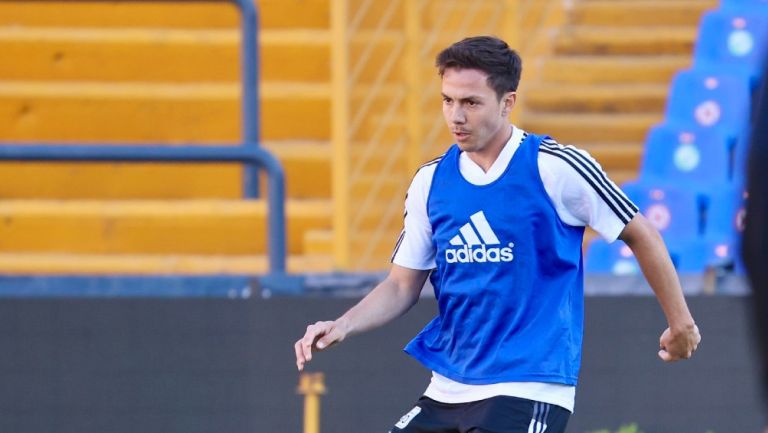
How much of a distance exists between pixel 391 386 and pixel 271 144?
3103 mm

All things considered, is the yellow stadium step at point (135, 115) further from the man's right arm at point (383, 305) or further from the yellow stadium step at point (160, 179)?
the man's right arm at point (383, 305)

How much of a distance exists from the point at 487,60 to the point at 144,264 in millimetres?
4586

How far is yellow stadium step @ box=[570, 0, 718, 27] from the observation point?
11.1 meters

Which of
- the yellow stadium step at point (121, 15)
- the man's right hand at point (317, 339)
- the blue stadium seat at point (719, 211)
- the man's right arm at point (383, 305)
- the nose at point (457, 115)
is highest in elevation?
the yellow stadium step at point (121, 15)

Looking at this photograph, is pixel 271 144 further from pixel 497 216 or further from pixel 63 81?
pixel 497 216

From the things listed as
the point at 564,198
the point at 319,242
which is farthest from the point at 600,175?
the point at 319,242

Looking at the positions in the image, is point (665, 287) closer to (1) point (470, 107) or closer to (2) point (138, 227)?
(1) point (470, 107)

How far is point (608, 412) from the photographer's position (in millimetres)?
7035

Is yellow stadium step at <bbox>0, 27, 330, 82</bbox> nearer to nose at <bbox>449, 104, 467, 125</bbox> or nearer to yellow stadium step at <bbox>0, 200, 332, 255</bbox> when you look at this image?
yellow stadium step at <bbox>0, 200, 332, 255</bbox>

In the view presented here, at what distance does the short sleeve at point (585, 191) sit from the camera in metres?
4.69

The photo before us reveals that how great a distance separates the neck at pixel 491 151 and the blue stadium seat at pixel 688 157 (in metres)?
5.01

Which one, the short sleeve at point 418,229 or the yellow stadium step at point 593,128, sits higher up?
the yellow stadium step at point 593,128

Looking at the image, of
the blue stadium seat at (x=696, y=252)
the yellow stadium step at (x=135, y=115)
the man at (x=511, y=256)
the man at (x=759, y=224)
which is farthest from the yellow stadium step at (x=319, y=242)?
the man at (x=759, y=224)

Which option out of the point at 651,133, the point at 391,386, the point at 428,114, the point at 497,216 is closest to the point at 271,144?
the point at 428,114
